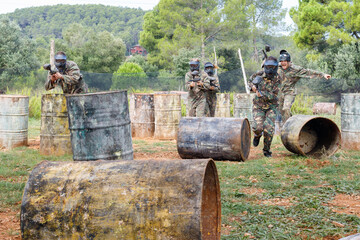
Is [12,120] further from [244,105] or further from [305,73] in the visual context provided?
[244,105]

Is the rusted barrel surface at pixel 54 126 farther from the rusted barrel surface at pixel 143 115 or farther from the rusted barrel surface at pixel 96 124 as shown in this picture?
the rusted barrel surface at pixel 143 115

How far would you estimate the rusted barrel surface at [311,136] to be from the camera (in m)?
7.42

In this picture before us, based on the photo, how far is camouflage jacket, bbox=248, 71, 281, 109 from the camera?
7.66 meters

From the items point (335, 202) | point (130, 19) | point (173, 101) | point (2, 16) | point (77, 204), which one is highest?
point (130, 19)

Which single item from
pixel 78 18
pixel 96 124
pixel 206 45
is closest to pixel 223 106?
pixel 96 124

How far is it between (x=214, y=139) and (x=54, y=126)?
3.05 meters

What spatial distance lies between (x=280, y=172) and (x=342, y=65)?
75.0 feet

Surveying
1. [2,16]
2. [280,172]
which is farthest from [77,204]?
[2,16]

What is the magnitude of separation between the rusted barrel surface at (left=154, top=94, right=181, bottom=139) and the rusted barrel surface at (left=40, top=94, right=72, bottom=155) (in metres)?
3.53

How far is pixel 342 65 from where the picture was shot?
26750 mm

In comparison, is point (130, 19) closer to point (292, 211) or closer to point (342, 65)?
point (342, 65)

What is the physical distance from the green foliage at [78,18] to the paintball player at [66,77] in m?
113

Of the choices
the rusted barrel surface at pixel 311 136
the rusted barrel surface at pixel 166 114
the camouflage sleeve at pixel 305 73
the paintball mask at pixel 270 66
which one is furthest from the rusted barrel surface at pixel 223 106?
the paintball mask at pixel 270 66

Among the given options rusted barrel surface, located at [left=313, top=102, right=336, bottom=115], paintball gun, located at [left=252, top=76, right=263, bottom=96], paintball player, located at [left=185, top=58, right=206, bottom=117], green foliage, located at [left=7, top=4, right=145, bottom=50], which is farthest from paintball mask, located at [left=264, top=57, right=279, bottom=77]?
green foliage, located at [left=7, top=4, right=145, bottom=50]
